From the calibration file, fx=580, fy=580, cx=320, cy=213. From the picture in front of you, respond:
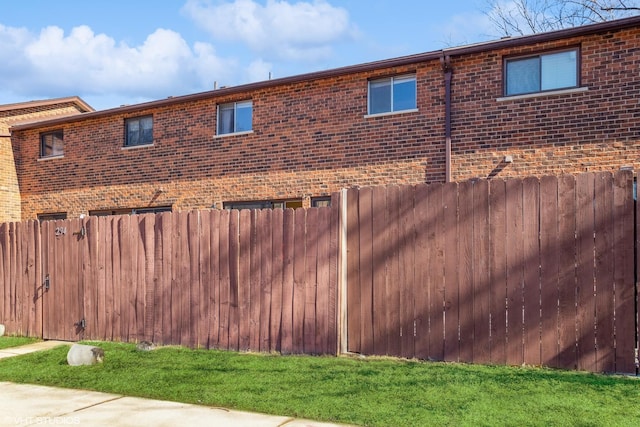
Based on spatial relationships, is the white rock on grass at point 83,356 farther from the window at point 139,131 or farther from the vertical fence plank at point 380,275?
the window at point 139,131

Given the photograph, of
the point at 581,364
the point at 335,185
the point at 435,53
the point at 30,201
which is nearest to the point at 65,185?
the point at 30,201

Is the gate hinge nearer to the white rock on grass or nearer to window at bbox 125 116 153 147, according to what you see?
the white rock on grass

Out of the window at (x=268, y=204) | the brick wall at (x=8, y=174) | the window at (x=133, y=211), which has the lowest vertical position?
the window at (x=133, y=211)

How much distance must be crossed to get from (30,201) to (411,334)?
46.6ft

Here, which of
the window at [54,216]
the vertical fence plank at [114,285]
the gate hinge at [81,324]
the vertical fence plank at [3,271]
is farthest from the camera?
the window at [54,216]

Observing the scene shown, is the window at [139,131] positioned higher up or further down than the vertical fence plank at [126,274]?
higher up

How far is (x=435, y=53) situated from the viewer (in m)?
11.4

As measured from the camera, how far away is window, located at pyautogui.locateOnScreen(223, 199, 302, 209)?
1305cm

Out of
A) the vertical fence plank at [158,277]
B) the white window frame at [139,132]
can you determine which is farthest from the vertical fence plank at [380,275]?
the white window frame at [139,132]

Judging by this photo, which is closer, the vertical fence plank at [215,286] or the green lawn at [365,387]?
the green lawn at [365,387]

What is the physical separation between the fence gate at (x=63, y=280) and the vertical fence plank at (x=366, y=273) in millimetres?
4996

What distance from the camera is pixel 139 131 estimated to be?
15633 millimetres

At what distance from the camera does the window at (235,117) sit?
13953mm

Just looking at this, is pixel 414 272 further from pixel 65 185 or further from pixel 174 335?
pixel 65 185
